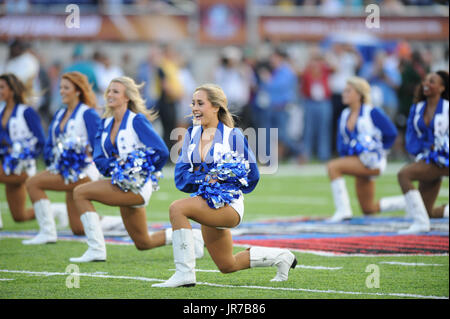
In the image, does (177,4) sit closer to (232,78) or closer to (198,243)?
(232,78)

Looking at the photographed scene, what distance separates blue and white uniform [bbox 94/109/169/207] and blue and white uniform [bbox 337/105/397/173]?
340 centimetres

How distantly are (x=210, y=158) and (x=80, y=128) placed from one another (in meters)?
2.79

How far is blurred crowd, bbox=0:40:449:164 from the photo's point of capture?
16.7m

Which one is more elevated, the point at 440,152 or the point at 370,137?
the point at 370,137

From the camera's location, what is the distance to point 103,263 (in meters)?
7.34

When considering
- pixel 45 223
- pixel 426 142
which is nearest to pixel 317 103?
pixel 426 142

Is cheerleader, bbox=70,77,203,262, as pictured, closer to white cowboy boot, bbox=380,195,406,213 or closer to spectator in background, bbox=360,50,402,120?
white cowboy boot, bbox=380,195,406,213

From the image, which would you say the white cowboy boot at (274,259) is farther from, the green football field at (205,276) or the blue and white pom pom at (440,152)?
the blue and white pom pom at (440,152)

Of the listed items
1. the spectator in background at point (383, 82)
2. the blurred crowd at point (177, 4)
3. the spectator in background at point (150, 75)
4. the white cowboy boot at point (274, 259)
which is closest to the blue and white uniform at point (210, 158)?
the white cowboy boot at point (274, 259)

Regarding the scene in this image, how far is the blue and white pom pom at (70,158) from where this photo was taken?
27.8 ft

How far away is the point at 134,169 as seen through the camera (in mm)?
7297

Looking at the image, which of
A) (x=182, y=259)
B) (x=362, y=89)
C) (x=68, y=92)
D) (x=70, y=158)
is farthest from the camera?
(x=362, y=89)

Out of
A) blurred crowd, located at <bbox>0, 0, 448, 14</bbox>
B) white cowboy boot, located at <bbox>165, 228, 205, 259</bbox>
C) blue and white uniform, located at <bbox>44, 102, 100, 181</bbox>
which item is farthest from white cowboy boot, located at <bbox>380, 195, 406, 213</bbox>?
blurred crowd, located at <bbox>0, 0, 448, 14</bbox>
